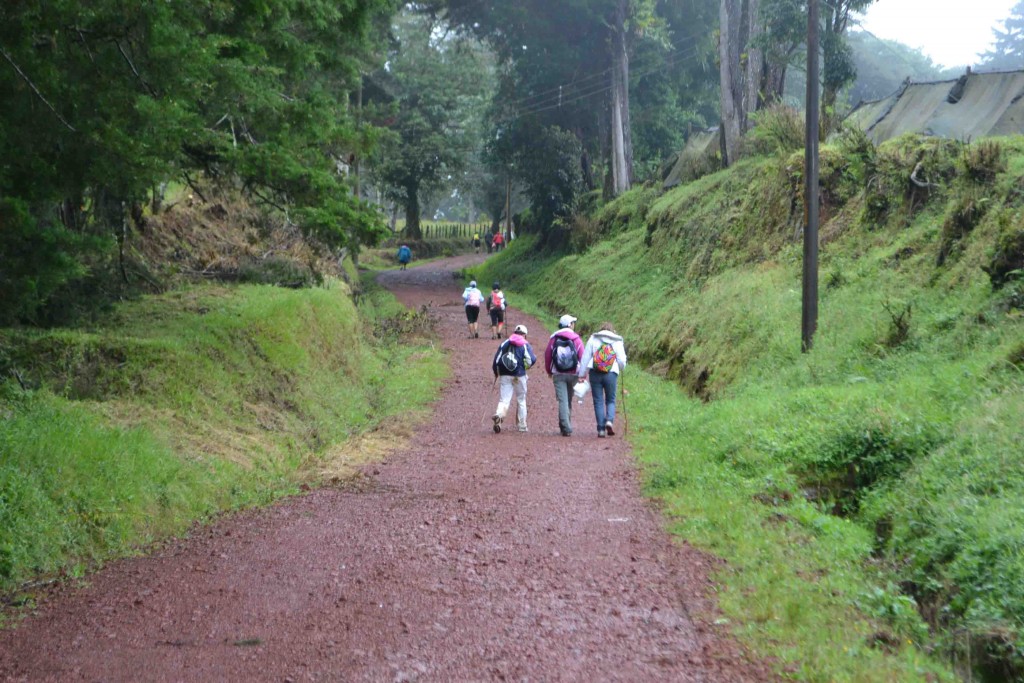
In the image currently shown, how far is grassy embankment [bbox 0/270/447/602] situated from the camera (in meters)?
7.83

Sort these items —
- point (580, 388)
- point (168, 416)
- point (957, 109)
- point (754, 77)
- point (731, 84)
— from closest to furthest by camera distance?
point (168, 416) → point (580, 388) → point (957, 109) → point (754, 77) → point (731, 84)

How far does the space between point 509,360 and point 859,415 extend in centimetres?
518

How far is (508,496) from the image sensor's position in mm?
9750

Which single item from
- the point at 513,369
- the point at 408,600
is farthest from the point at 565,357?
the point at 408,600

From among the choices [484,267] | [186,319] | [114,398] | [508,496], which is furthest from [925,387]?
[484,267]

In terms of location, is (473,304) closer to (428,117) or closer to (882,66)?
(428,117)

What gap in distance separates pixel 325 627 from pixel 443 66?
5135 cm

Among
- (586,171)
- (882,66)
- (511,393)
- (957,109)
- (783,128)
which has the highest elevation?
(882,66)

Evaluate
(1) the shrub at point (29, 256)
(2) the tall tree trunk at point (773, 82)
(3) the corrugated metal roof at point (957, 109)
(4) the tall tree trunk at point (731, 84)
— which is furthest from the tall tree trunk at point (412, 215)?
(1) the shrub at point (29, 256)

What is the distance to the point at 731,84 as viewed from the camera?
32344mm

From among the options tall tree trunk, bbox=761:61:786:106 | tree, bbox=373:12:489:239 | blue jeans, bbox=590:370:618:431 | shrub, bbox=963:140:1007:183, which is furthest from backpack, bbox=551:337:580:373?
tree, bbox=373:12:489:239

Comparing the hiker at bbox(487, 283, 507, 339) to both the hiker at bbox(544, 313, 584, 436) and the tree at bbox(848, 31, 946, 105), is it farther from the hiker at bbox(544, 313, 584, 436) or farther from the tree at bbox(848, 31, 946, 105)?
the tree at bbox(848, 31, 946, 105)

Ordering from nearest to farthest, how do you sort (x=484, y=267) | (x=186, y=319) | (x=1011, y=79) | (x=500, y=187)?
(x=186, y=319) → (x=1011, y=79) → (x=484, y=267) → (x=500, y=187)

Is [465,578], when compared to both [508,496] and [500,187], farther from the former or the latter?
[500,187]
